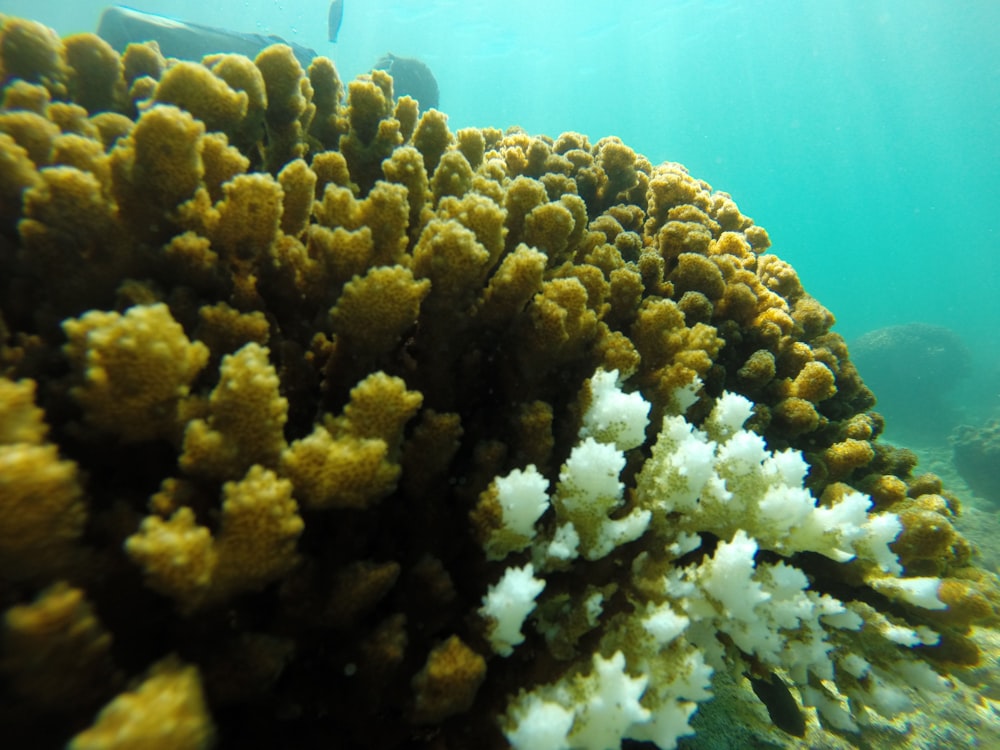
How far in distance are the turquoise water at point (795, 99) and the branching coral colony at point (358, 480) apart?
36241 mm

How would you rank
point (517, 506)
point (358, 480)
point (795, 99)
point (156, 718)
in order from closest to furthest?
point (156, 718) → point (358, 480) → point (517, 506) → point (795, 99)

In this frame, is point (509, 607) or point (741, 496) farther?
point (741, 496)

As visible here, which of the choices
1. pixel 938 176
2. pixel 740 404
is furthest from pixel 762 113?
pixel 740 404

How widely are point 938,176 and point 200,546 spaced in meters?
191

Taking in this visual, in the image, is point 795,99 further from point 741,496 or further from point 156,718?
point 156,718

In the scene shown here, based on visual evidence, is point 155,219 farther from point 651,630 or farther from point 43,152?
point 651,630

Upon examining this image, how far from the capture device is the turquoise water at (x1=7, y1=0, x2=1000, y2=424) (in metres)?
69.1

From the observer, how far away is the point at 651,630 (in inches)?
60.2

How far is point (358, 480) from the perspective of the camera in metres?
1.21

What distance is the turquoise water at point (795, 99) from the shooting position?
69.1m

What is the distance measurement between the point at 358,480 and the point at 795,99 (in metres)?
155

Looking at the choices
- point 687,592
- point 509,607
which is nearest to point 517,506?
point 509,607

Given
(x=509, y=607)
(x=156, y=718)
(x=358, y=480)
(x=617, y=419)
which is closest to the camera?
(x=156, y=718)

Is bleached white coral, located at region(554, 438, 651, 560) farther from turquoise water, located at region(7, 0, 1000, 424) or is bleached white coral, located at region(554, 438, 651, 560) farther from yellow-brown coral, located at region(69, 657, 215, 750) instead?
turquoise water, located at region(7, 0, 1000, 424)
